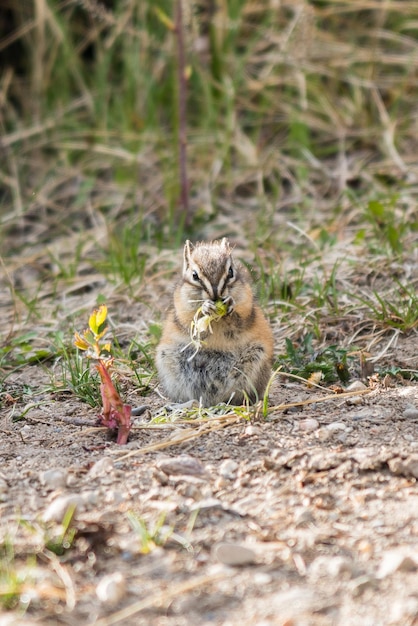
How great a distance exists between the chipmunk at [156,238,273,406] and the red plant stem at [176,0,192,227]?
2378 mm

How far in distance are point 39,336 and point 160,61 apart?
3.51 metres

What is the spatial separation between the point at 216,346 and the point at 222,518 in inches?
61.6

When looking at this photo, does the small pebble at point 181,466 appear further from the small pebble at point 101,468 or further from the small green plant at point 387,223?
the small green plant at point 387,223

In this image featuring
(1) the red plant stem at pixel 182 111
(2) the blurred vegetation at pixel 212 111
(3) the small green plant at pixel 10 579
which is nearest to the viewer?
(3) the small green plant at pixel 10 579

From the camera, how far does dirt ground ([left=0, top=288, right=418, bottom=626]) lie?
266cm

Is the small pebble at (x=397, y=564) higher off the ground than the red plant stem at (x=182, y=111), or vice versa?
the red plant stem at (x=182, y=111)

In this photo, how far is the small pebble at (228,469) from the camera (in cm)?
354

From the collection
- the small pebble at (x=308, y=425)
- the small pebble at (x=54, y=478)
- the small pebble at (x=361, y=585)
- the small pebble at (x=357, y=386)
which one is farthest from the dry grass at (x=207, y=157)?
the small pebble at (x=361, y=585)

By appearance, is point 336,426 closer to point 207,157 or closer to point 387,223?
point 387,223

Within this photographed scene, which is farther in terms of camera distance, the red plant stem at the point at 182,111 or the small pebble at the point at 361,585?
the red plant stem at the point at 182,111

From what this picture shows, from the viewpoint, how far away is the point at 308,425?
13.2 feet

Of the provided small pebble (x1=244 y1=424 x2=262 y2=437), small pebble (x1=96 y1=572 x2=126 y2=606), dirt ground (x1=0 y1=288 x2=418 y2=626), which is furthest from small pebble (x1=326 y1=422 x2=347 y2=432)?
small pebble (x1=96 y1=572 x2=126 y2=606)

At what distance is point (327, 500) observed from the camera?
3311mm

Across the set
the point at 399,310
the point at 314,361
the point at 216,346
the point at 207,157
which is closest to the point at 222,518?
the point at 216,346
